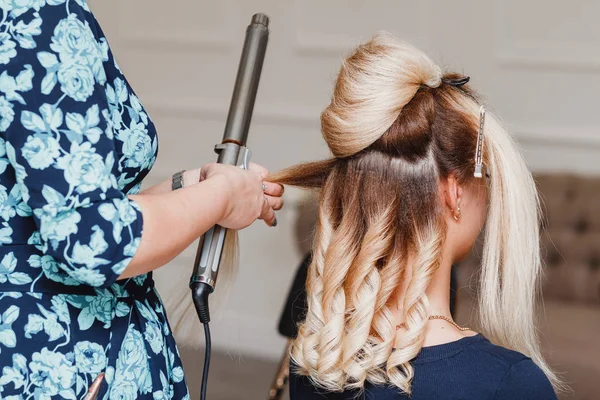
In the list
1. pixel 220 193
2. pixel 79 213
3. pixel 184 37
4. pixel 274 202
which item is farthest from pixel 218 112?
pixel 79 213

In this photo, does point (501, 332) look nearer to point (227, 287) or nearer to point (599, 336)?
point (227, 287)

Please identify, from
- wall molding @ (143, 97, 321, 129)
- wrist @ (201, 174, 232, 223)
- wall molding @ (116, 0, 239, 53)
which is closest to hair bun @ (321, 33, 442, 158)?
wrist @ (201, 174, 232, 223)

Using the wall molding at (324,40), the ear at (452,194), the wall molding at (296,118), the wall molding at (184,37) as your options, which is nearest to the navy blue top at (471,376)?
the ear at (452,194)

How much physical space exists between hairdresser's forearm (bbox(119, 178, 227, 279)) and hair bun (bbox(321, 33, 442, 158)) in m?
0.27

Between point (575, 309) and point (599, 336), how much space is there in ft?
0.69

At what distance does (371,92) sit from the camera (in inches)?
41.8

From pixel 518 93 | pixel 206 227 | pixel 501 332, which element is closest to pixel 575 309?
Answer: pixel 518 93

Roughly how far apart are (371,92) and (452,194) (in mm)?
201

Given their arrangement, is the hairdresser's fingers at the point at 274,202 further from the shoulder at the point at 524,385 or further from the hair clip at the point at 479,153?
the shoulder at the point at 524,385

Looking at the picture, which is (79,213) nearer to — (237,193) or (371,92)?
(237,193)

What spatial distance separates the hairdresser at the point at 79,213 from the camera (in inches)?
29.9

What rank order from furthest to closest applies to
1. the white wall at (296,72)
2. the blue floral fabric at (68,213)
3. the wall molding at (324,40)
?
the wall molding at (324,40) < the white wall at (296,72) < the blue floral fabric at (68,213)

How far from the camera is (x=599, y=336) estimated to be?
8.15ft

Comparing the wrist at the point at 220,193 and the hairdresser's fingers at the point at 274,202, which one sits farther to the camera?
the hairdresser's fingers at the point at 274,202
